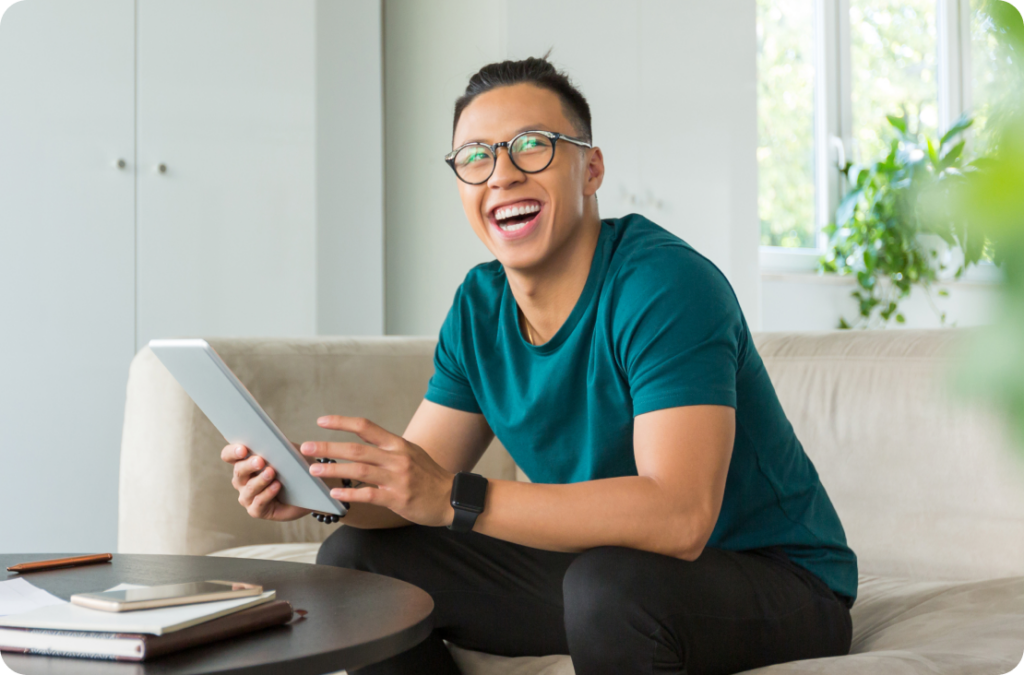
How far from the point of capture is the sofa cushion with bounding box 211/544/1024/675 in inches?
36.3

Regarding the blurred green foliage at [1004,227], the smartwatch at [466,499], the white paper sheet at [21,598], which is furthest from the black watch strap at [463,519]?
the blurred green foliage at [1004,227]

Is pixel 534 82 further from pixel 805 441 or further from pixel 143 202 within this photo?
pixel 143 202

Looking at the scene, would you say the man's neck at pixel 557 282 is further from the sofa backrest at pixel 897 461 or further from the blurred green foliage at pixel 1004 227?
the blurred green foliage at pixel 1004 227

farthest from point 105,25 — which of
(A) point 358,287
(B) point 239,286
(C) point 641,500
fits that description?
(C) point 641,500

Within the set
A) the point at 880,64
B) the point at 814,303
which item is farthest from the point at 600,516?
the point at 880,64

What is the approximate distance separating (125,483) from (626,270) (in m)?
1.13

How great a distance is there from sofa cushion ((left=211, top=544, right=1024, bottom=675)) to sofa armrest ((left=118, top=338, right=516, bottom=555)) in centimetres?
68

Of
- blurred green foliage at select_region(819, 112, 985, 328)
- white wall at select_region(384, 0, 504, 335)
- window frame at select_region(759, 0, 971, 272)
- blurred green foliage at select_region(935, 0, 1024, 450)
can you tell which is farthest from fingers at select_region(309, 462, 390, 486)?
window frame at select_region(759, 0, 971, 272)

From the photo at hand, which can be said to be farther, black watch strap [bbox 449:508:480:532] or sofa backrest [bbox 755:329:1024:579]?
sofa backrest [bbox 755:329:1024:579]

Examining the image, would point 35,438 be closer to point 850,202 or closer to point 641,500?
point 641,500

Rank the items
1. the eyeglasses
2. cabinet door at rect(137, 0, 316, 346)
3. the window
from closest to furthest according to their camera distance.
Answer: the eyeglasses → cabinet door at rect(137, 0, 316, 346) → the window

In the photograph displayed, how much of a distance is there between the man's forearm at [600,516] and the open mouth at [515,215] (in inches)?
16.6

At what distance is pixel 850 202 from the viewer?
12.9 ft

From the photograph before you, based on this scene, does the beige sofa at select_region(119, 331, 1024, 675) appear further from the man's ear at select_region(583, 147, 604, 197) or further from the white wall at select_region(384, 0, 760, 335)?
the white wall at select_region(384, 0, 760, 335)
